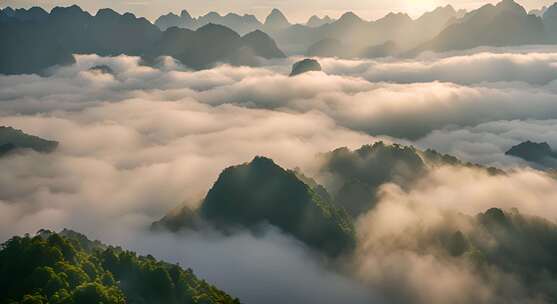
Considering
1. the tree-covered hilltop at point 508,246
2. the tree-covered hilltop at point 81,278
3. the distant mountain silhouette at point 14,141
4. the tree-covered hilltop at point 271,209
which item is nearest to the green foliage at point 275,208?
the tree-covered hilltop at point 271,209

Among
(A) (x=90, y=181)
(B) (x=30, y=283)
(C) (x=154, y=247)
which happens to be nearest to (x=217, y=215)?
(C) (x=154, y=247)

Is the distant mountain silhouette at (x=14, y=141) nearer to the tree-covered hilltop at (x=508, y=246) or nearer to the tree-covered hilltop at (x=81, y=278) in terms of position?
the tree-covered hilltop at (x=81, y=278)

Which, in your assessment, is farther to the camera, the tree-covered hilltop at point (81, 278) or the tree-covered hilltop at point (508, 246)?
the tree-covered hilltop at point (508, 246)

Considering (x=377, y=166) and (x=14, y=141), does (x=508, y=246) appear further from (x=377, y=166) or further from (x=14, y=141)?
(x=14, y=141)

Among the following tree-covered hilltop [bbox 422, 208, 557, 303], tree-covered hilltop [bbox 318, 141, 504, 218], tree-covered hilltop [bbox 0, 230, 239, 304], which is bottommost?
tree-covered hilltop [bbox 0, 230, 239, 304]

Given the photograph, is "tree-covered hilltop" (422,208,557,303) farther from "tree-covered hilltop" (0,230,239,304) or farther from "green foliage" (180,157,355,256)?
"tree-covered hilltop" (0,230,239,304)

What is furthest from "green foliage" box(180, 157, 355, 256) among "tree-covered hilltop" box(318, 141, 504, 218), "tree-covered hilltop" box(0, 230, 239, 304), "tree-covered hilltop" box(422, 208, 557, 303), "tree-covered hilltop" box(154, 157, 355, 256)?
"tree-covered hilltop" box(0, 230, 239, 304)
